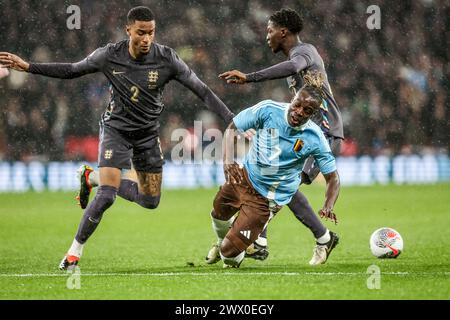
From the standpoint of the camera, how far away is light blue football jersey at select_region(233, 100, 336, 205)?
7496 mm

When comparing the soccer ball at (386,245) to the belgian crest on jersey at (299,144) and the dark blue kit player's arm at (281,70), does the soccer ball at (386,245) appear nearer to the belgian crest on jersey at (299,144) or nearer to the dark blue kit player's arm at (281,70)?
the belgian crest on jersey at (299,144)

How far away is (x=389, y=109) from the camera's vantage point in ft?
67.4

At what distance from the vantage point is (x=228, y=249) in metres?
7.58

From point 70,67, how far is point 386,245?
Result: 134 inches

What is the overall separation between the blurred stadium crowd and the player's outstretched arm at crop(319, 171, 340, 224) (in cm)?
1178

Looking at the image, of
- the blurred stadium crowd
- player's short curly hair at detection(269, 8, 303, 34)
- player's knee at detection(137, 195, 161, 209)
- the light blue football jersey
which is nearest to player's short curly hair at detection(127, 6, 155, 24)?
the light blue football jersey

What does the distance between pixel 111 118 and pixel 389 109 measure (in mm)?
13366

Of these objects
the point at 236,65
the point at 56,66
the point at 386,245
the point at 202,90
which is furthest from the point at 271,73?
the point at 236,65

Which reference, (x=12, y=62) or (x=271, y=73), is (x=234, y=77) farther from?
(x=12, y=62)

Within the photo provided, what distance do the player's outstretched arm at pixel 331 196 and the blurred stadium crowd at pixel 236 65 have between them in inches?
464

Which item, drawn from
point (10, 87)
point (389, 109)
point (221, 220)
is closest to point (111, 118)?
point (221, 220)

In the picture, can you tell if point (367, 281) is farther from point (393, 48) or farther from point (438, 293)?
point (393, 48)

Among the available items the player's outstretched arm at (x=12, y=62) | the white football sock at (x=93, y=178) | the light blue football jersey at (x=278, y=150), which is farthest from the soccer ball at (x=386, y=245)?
the player's outstretched arm at (x=12, y=62)

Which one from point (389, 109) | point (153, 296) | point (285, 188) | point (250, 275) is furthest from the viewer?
point (389, 109)
